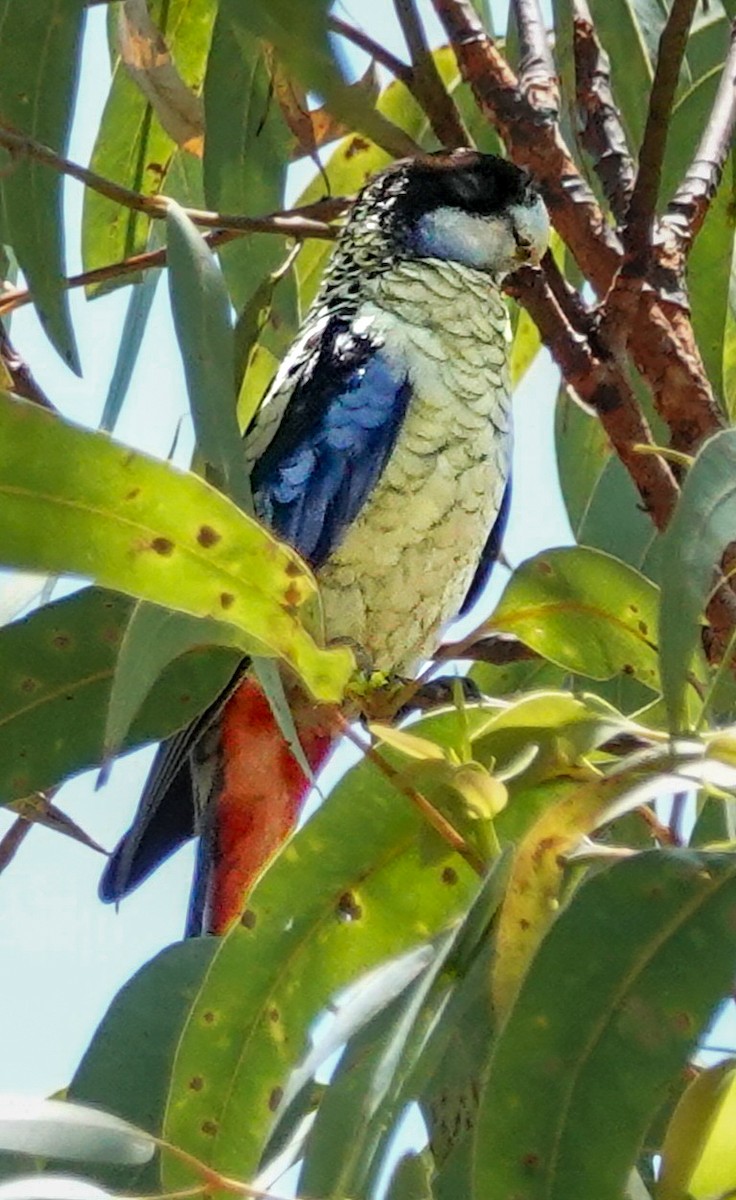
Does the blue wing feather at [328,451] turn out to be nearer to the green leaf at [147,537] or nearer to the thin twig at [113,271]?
the thin twig at [113,271]

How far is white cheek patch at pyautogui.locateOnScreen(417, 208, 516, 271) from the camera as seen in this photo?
185 cm

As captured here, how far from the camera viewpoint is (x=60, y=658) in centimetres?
126

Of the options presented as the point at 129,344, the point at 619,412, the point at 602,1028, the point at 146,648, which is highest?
the point at 129,344

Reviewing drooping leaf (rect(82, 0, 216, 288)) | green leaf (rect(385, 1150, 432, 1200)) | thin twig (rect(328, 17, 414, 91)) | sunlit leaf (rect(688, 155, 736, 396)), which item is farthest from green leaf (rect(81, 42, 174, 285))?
green leaf (rect(385, 1150, 432, 1200))

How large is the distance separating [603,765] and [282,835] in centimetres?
68

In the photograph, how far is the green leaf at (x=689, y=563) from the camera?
87 centimetres

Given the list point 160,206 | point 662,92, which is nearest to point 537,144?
point 662,92

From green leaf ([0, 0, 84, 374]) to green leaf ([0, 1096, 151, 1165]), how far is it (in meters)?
0.57

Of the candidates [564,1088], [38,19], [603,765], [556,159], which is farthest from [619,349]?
[564,1088]

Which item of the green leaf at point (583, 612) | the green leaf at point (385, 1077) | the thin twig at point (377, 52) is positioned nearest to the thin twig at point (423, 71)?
the thin twig at point (377, 52)

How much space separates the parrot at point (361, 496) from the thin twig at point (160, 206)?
0.24 metres

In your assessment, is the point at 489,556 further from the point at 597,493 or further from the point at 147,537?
the point at 147,537

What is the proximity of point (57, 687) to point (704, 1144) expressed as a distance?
20.4 inches

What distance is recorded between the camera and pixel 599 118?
1456 millimetres
